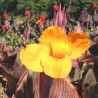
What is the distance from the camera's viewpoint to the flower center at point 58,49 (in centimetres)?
44

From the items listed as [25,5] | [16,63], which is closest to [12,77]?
[16,63]

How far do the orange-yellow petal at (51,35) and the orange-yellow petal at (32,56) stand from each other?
17 millimetres

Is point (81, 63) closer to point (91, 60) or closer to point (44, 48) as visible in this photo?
point (91, 60)

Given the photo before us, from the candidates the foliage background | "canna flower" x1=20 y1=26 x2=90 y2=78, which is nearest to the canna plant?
"canna flower" x1=20 y1=26 x2=90 y2=78

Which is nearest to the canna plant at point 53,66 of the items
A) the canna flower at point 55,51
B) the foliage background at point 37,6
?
the canna flower at point 55,51

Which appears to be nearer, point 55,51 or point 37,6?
point 55,51

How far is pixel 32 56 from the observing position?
1.31 ft

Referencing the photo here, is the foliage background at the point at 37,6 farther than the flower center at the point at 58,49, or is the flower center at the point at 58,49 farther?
the foliage background at the point at 37,6

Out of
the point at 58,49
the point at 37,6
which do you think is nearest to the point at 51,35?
the point at 58,49

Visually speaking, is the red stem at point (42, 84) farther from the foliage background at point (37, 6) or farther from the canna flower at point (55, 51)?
the foliage background at point (37, 6)

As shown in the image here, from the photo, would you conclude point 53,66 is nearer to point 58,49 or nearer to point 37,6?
point 58,49

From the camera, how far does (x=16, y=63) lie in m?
0.65

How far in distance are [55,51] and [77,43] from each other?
6cm

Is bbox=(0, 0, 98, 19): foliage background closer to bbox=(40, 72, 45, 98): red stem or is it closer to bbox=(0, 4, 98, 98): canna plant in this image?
bbox=(0, 4, 98, 98): canna plant
